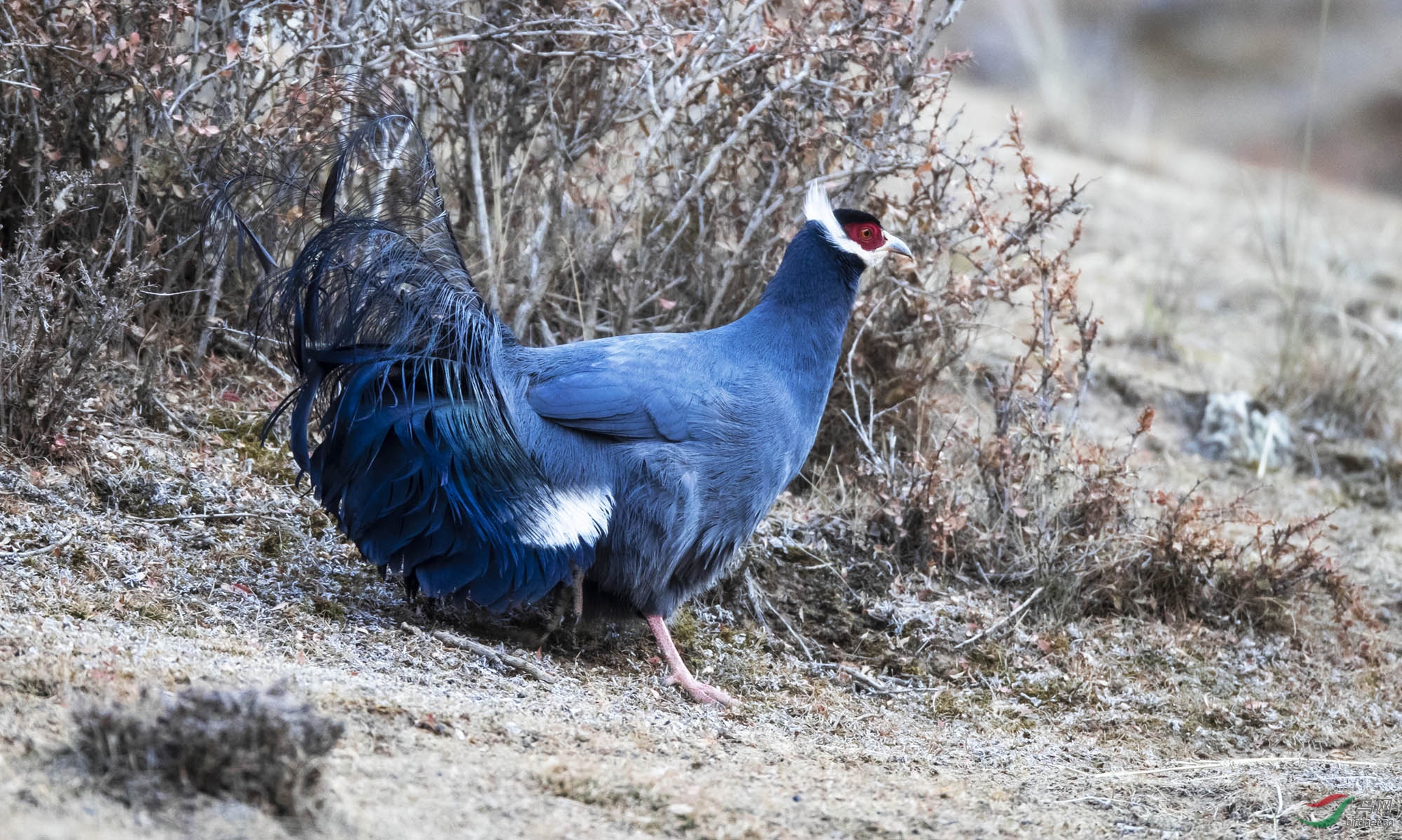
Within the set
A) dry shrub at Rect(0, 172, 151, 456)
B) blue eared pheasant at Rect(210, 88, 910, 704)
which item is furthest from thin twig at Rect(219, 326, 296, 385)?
blue eared pheasant at Rect(210, 88, 910, 704)

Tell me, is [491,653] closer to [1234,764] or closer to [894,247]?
[894,247]

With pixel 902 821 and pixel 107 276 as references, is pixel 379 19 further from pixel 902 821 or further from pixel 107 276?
pixel 902 821

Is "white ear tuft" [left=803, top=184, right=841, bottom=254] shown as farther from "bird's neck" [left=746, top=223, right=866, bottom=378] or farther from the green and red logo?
the green and red logo

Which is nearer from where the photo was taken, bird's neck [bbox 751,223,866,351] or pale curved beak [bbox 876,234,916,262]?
bird's neck [bbox 751,223,866,351]

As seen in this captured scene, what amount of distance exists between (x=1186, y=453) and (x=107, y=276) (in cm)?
517

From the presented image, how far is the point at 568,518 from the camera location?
4.03 metres

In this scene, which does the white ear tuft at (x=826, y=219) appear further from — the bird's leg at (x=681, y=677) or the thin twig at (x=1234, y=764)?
the thin twig at (x=1234, y=764)

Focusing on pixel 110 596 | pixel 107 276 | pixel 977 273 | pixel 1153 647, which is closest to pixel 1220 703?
pixel 1153 647

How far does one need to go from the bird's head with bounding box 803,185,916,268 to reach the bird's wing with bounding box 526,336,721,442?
69cm

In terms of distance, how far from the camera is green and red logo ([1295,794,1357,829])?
11.6 feet

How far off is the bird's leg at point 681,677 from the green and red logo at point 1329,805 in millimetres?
1652

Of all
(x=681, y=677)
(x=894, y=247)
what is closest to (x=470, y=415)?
(x=681, y=677)

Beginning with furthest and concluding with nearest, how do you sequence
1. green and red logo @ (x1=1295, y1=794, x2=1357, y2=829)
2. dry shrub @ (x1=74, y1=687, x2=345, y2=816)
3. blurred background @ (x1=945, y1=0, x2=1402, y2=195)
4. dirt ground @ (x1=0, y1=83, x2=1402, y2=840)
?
blurred background @ (x1=945, y1=0, x2=1402, y2=195)
green and red logo @ (x1=1295, y1=794, x2=1357, y2=829)
dirt ground @ (x1=0, y1=83, x2=1402, y2=840)
dry shrub @ (x1=74, y1=687, x2=345, y2=816)

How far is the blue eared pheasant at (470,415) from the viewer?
3.94 m
